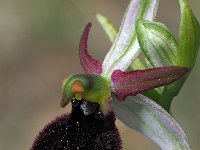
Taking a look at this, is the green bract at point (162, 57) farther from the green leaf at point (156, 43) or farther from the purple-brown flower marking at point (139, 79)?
the purple-brown flower marking at point (139, 79)

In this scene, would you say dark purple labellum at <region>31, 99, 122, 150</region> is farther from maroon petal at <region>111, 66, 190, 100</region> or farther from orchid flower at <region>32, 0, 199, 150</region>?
maroon petal at <region>111, 66, 190, 100</region>

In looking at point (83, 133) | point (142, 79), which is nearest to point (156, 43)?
point (142, 79)

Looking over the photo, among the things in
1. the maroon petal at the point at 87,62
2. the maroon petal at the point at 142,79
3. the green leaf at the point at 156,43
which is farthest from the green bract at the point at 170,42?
the maroon petal at the point at 87,62

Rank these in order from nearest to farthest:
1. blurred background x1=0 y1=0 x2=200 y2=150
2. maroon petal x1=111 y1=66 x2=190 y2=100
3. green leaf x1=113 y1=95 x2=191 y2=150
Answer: maroon petal x1=111 y1=66 x2=190 y2=100 < green leaf x1=113 y1=95 x2=191 y2=150 < blurred background x1=0 y1=0 x2=200 y2=150

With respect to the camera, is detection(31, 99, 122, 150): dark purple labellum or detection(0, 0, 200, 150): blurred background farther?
detection(0, 0, 200, 150): blurred background

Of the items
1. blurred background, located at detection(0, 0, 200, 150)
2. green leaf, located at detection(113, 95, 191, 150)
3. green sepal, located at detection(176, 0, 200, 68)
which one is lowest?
green leaf, located at detection(113, 95, 191, 150)

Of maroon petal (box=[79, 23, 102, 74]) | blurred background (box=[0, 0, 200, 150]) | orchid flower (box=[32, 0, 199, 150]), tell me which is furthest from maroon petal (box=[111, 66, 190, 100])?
blurred background (box=[0, 0, 200, 150])

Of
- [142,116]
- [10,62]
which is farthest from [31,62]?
[142,116]
